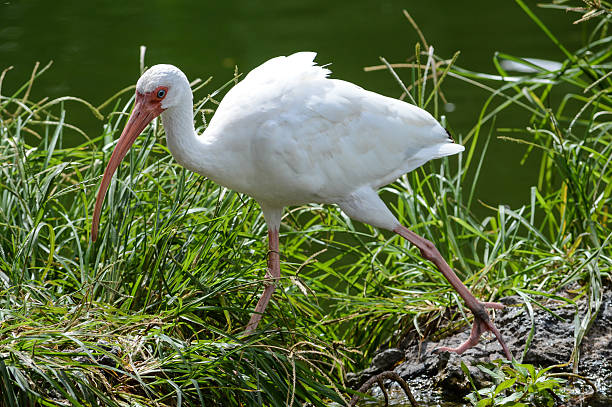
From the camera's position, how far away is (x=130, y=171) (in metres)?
4.61

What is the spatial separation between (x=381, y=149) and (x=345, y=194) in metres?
0.29

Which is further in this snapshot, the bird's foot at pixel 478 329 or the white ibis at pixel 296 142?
the bird's foot at pixel 478 329

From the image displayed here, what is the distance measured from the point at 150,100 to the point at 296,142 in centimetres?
68

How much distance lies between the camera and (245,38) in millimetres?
10664

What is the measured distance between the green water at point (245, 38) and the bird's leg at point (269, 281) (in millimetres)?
3892

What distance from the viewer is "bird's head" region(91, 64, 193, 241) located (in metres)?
4.07

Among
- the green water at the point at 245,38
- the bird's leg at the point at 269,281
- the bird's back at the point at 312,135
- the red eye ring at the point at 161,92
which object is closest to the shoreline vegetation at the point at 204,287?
the bird's leg at the point at 269,281

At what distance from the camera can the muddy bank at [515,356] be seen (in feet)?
13.6

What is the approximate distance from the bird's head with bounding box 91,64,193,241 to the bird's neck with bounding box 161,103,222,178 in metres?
0.04

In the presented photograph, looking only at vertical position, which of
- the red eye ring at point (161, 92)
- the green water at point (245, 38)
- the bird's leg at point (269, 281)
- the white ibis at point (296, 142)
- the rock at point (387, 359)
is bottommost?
the green water at point (245, 38)

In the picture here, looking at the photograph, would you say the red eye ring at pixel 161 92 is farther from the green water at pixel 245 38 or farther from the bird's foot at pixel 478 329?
the green water at pixel 245 38

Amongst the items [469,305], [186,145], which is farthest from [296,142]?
[469,305]

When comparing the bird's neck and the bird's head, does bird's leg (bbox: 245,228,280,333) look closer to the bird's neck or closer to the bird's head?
the bird's neck

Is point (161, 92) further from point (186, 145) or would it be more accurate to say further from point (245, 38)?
point (245, 38)
